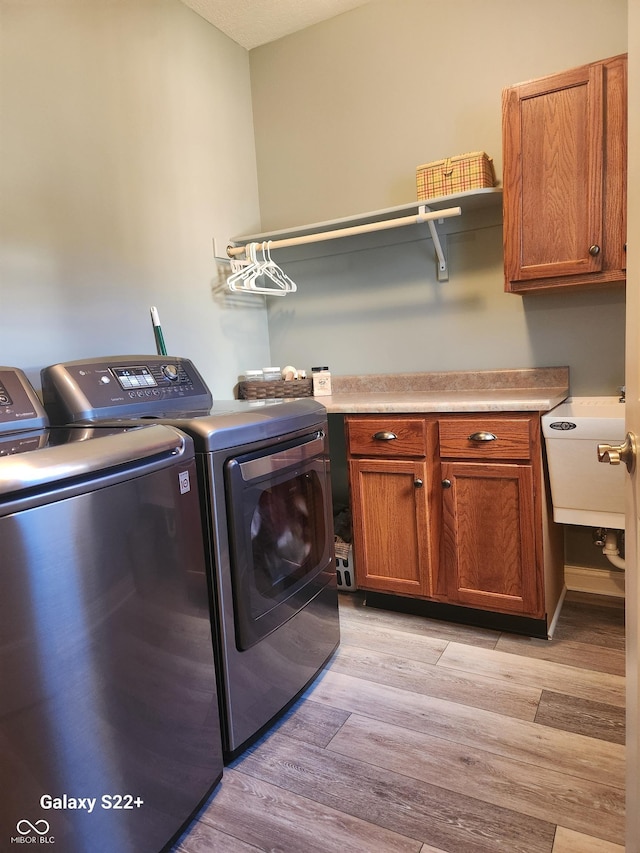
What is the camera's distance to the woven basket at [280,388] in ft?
8.87

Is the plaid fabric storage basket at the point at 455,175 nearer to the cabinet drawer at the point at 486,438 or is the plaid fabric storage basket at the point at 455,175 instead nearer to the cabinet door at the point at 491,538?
the cabinet drawer at the point at 486,438

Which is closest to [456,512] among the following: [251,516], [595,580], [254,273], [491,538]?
[491,538]

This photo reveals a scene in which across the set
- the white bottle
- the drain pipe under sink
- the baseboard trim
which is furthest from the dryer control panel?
the baseboard trim

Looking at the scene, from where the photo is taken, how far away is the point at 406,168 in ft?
8.50

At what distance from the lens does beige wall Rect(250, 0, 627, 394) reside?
7.43 feet

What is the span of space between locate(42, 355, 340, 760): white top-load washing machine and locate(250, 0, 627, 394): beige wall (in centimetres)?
103

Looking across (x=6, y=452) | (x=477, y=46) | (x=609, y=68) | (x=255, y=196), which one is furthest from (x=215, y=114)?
(x=6, y=452)

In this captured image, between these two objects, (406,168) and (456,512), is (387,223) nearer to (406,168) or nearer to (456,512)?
(406,168)

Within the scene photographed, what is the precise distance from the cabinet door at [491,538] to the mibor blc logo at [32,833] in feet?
5.07

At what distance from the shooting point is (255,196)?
3.00m

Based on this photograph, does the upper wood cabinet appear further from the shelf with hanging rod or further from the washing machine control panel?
the washing machine control panel

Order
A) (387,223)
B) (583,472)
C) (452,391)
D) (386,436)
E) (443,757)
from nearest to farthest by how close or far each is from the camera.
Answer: (443,757)
(583,472)
(386,436)
(387,223)
(452,391)

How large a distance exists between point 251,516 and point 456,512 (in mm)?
911

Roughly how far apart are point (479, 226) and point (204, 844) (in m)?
2.39
